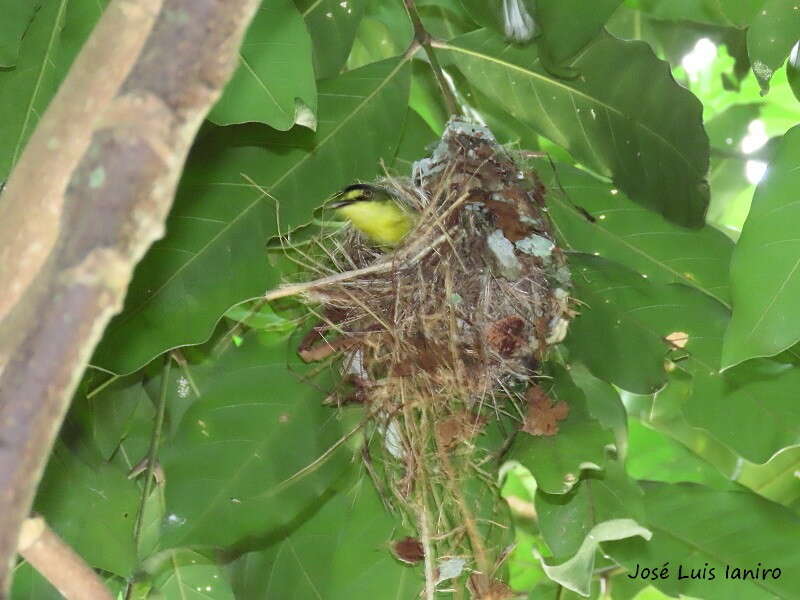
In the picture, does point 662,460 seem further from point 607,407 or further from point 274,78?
point 274,78

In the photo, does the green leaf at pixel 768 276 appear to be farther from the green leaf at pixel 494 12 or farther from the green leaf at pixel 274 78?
the green leaf at pixel 274 78

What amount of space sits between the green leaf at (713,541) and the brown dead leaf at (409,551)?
A: 54 cm

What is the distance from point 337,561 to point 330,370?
51cm

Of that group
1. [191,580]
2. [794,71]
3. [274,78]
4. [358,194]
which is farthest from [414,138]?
[191,580]

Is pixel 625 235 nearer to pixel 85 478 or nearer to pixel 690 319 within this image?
pixel 690 319

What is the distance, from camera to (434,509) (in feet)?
8.88

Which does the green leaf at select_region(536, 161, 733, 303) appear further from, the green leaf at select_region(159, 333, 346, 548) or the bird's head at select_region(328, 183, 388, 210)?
the green leaf at select_region(159, 333, 346, 548)

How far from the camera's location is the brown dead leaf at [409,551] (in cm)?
260

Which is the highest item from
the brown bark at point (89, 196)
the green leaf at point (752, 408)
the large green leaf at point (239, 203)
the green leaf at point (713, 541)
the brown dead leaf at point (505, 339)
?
the brown bark at point (89, 196)

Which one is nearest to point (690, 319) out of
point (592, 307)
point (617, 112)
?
point (592, 307)

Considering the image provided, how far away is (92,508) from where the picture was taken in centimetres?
246

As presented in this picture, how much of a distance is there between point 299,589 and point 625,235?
1377mm

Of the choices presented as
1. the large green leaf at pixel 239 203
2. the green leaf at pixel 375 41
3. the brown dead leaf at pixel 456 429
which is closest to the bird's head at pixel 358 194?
the large green leaf at pixel 239 203

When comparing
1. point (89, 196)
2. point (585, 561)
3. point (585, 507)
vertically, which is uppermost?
point (89, 196)
